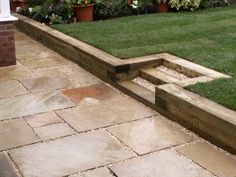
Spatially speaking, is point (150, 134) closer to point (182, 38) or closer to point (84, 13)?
point (182, 38)

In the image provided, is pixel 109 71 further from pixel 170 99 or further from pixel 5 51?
pixel 5 51

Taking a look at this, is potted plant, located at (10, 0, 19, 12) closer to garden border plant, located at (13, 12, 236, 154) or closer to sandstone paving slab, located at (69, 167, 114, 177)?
garden border plant, located at (13, 12, 236, 154)

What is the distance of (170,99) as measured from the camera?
4.12m

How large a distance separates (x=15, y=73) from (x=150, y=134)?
96.5 inches

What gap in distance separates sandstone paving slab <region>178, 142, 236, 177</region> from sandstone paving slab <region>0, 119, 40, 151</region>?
1.28 metres

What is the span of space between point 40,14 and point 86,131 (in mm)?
4489

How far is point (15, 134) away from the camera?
155 inches

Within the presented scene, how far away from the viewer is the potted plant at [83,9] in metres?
7.88

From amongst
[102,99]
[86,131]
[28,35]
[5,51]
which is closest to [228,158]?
[86,131]

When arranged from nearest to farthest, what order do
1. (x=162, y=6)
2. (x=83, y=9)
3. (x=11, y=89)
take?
(x=11, y=89)
(x=83, y=9)
(x=162, y=6)

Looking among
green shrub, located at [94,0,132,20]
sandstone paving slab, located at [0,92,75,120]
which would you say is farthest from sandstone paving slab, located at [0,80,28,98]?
green shrub, located at [94,0,132,20]

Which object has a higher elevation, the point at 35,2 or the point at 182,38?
the point at 35,2

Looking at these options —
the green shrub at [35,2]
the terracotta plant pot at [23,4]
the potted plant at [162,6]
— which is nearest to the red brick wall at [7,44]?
the green shrub at [35,2]

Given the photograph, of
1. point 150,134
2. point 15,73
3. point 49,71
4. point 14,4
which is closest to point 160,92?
point 150,134
